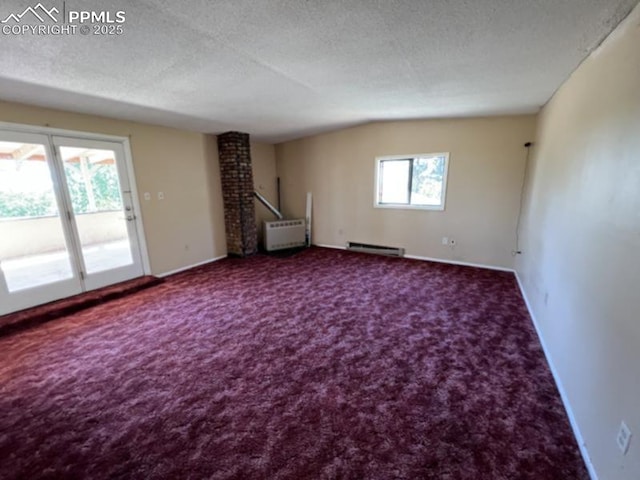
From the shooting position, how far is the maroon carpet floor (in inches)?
56.2

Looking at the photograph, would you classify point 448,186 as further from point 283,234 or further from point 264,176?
point 264,176

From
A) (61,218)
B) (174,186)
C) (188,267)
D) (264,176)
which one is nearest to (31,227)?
(61,218)

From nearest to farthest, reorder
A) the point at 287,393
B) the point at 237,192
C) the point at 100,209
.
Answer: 1. the point at 287,393
2. the point at 100,209
3. the point at 237,192

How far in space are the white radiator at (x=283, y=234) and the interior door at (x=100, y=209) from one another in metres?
2.23

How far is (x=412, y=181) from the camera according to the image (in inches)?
192

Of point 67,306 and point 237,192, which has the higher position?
point 237,192

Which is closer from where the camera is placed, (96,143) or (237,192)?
(96,143)

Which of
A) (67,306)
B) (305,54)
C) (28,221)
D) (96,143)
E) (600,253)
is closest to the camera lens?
(600,253)

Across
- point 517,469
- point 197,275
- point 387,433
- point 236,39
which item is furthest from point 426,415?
point 197,275

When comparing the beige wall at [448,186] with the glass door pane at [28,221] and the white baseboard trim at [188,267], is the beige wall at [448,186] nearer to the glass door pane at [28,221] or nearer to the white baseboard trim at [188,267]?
the white baseboard trim at [188,267]

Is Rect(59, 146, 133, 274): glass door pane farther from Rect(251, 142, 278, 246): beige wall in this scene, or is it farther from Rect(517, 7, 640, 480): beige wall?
Rect(517, 7, 640, 480): beige wall

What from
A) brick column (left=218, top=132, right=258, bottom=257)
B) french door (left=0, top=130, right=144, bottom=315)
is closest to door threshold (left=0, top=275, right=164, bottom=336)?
french door (left=0, top=130, right=144, bottom=315)

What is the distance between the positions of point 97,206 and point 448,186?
507cm

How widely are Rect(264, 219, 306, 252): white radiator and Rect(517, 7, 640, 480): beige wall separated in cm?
425
